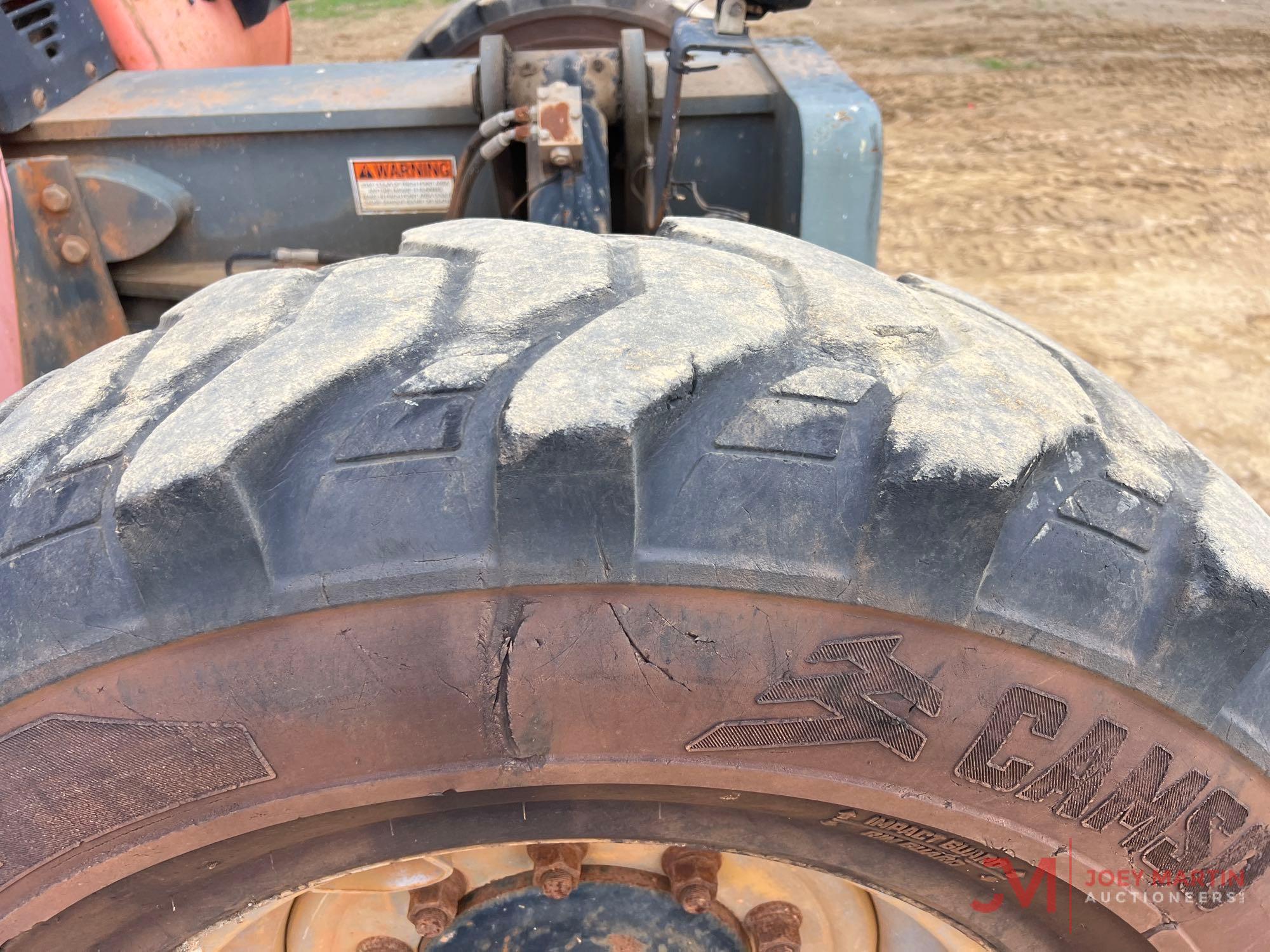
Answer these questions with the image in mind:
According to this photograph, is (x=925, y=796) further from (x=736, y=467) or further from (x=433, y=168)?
(x=433, y=168)

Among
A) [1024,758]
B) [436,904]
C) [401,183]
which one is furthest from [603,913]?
[401,183]

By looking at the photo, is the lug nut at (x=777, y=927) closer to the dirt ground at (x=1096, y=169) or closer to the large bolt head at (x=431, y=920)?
the large bolt head at (x=431, y=920)

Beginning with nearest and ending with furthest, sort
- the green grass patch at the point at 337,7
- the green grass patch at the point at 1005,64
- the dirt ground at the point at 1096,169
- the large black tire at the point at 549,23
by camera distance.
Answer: the large black tire at the point at 549,23, the dirt ground at the point at 1096,169, the green grass patch at the point at 1005,64, the green grass patch at the point at 337,7

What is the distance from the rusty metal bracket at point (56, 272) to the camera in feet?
4.73

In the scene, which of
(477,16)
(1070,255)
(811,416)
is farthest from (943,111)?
(811,416)

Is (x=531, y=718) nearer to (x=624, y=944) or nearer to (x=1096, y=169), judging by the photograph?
(x=624, y=944)

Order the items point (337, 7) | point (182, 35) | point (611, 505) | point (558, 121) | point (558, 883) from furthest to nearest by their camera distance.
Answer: point (337, 7) → point (182, 35) → point (558, 121) → point (558, 883) → point (611, 505)

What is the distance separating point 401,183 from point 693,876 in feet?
3.97

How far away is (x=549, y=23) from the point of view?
2.60 metres

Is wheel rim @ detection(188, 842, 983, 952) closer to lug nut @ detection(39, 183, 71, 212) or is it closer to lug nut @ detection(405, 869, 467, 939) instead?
lug nut @ detection(405, 869, 467, 939)

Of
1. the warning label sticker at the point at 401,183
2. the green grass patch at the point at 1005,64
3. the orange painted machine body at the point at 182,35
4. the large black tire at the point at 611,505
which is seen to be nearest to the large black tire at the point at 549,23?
the orange painted machine body at the point at 182,35

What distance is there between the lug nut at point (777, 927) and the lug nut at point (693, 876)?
6cm

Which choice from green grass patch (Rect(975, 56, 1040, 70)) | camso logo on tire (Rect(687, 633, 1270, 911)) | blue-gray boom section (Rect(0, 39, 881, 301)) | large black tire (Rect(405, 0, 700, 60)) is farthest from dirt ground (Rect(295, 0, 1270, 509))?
camso logo on tire (Rect(687, 633, 1270, 911))

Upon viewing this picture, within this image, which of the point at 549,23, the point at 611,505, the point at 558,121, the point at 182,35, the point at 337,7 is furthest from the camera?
the point at 337,7
